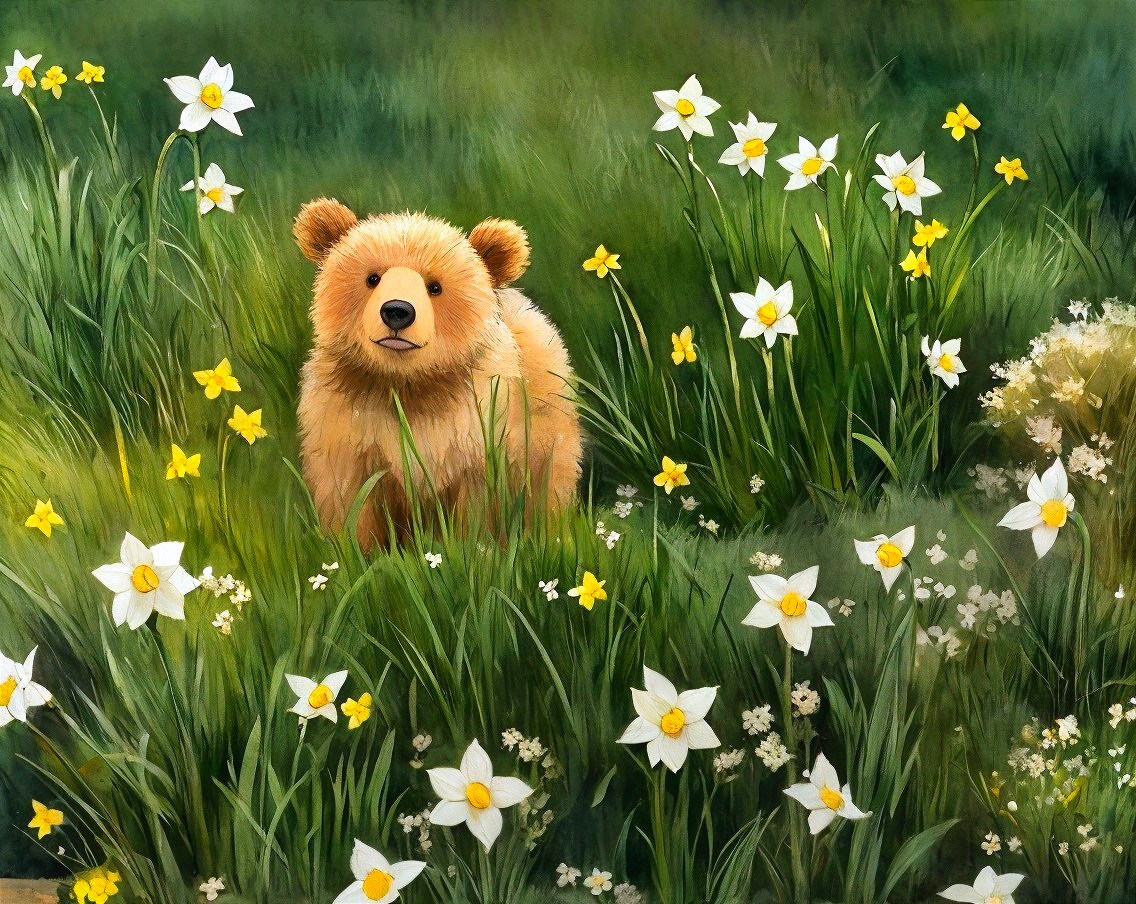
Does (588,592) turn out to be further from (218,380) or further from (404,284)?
(218,380)

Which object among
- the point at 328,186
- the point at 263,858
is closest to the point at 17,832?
the point at 263,858

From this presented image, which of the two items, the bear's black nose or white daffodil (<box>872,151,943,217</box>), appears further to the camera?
white daffodil (<box>872,151,943,217</box>)

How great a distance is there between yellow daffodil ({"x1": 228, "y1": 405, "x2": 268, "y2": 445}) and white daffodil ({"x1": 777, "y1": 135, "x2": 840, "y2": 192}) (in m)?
0.83

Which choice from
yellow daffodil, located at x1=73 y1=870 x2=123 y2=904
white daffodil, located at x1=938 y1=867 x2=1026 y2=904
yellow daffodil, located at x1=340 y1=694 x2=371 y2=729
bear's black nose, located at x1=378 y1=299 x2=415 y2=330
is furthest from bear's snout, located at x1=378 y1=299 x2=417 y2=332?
white daffodil, located at x1=938 y1=867 x2=1026 y2=904

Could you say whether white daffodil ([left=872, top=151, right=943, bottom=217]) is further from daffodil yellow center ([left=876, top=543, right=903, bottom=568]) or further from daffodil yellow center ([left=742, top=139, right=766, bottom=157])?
daffodil yellow center ([left=876, top=543, right=903, bottom=568])

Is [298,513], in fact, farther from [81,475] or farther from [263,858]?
[263,858]

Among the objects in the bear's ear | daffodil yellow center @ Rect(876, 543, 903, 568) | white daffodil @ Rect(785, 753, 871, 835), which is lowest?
white daffodil @ Rect(785, 753, 871, 835)

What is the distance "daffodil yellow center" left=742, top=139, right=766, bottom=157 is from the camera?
146cm

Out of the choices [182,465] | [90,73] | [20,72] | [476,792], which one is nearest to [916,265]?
[476,792]

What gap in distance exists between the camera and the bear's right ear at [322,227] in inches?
54.6

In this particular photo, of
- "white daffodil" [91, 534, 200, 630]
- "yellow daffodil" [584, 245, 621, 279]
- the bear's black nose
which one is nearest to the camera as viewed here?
"white daffodil" [91, 534, 200, 630]

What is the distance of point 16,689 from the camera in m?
1.29

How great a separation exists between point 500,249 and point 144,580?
0.63 m

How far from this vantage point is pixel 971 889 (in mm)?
1334
